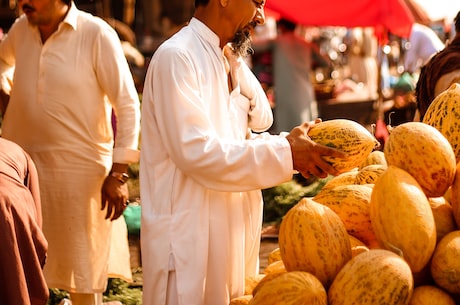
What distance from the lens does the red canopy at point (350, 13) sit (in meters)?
10.4

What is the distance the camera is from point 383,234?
2.73m

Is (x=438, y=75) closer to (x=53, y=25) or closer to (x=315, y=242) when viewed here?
(x=53, y=25)

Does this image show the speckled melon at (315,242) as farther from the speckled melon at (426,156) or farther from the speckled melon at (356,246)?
the speckled melon at (426,156)

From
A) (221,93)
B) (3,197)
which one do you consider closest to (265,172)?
(221,93)

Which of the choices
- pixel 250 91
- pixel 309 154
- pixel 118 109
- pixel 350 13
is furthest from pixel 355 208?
pixel 350 13

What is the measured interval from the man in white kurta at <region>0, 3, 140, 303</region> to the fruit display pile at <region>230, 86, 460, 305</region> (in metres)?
1.93

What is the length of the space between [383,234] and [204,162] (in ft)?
1.97

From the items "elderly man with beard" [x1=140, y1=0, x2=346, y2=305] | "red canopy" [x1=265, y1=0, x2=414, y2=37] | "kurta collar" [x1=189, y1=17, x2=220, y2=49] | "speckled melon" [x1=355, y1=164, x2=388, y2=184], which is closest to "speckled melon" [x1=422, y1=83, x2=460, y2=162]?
"speckled melon" [x1=355, y1=164, x2=388, y2=184]

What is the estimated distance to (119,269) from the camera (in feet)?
16.8

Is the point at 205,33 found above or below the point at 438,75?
above

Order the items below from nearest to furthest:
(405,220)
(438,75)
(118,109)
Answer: (405,220), (118,109), (438,75)

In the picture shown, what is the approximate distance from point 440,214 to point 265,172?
55 cm

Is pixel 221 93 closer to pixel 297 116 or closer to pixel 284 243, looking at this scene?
pixel 284 243

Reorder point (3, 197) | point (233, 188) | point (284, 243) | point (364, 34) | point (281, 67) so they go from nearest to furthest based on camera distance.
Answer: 1. point (284, 243)
2. point (233, 188)
3. point (3, 197)
4. point (281, 67)
5. point (364, 34)
